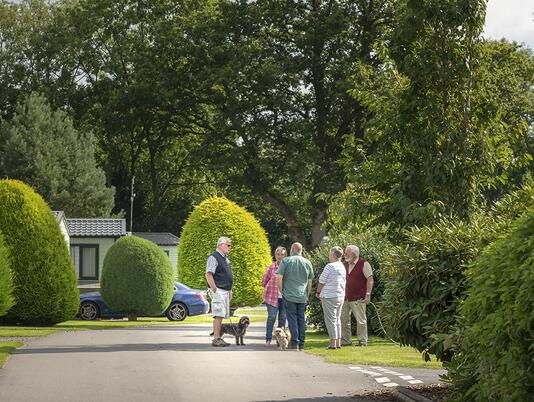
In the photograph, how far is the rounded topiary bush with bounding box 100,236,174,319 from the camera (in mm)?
35719

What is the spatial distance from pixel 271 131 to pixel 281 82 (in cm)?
235

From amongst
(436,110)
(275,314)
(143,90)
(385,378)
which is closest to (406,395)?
(385,378)

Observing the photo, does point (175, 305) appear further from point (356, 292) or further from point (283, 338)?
point (283, 338)

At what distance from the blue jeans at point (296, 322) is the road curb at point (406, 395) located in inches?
315

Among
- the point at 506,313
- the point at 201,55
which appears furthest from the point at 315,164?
the point at 506,313

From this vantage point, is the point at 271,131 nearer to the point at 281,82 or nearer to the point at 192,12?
the point at 281,82

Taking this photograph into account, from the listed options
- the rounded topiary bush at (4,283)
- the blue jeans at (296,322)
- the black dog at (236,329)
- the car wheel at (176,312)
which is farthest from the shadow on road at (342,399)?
the car wheel at (176,312)

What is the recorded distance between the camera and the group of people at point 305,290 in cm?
2098

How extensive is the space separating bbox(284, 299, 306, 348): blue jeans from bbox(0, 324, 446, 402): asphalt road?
54cm

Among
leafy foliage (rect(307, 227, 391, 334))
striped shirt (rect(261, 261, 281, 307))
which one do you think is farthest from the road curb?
leafy foliage (rect(307, 227, 391, 334))

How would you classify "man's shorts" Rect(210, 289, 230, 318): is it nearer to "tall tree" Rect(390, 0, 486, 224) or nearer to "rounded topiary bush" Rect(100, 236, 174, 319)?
"tall tree" Rect(390, 0, 486, 224)

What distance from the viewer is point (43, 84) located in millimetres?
64938

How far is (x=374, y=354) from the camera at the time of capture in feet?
62.9

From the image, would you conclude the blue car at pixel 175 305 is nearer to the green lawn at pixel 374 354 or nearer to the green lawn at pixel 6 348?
the green lawn at pixel 374 354
